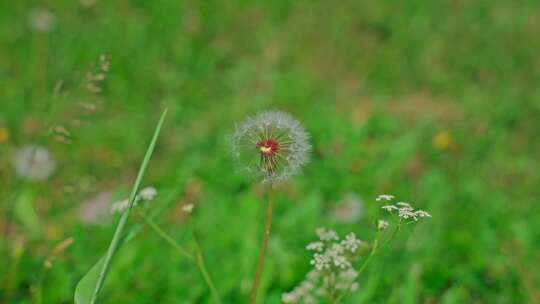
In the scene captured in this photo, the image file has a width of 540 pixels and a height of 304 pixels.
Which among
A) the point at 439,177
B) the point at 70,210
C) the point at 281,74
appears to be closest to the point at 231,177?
the point at 70,210

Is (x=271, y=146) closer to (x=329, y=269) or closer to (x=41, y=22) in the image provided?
(x=329, y=269)

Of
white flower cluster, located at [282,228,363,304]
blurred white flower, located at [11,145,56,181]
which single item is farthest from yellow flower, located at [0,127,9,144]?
white flower cluster, located at [282,228,363,304]

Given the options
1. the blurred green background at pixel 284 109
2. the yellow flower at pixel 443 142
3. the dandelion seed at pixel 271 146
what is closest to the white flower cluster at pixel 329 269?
the dandelion seed at pixel 271 146

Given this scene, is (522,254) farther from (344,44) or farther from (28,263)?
(344,44)

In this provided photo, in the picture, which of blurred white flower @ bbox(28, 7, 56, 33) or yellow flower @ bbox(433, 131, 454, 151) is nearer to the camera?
yellow flower @ bbox(433, 131, 454, 151)

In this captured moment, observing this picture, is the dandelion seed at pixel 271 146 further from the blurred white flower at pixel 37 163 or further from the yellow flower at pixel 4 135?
the yellow flower at pixel 4 135

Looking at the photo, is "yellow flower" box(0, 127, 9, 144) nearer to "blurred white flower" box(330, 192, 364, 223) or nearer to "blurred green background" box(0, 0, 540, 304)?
"blurred green background" box(0, 0, 540, 304)

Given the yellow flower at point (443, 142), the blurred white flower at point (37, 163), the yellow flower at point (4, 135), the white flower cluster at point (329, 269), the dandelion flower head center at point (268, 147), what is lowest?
the white flower cluster at point (329, 269)
